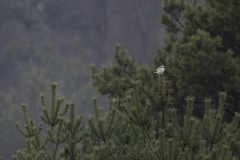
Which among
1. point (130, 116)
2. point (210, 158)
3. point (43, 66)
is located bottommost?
point (210, 158)

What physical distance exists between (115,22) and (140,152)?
70521 mm

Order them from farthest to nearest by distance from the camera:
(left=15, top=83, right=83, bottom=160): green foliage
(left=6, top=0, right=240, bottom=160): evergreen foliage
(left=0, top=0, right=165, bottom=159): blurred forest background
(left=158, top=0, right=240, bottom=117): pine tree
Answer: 1. (left=0, top=0, right=165, bottom=159): blurred forest background
2. (left=158, top=0, right=240, bottom=117): pine tree
3. (left=15, top=83, right=83, bottom=160): green foliage
4. (left=6, top=0, right=240, bottom=160): evergreen foliage

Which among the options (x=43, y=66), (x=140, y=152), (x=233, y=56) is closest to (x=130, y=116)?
(x=140, y=152)

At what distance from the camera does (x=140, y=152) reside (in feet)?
20.0

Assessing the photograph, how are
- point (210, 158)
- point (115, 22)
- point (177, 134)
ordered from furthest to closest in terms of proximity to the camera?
point (115, 22)
point (177, 134)
point (210, 158)

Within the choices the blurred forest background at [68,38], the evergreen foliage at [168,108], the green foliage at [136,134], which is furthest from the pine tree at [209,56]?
the blurred forest background at [68,38]

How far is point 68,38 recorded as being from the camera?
264 ft

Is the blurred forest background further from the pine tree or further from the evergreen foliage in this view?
the pine tree

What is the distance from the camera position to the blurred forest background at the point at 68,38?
68.6m

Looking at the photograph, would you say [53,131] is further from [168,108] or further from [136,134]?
[168,108]

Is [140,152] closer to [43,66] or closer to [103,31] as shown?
[43,66]

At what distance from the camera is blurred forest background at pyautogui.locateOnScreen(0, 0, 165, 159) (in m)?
68.6

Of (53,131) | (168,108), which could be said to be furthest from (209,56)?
(53,131)

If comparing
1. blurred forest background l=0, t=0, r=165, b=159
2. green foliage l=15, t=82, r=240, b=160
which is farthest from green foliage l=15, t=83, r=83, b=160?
blurred forest background l=0, t=0, r=165, b=159
